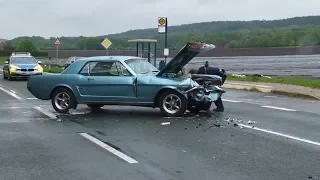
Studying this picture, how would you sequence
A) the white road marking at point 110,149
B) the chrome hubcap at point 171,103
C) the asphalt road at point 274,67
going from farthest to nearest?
the asphalt road at point 274,67 → the chrome hubcap at point 171,103 → the white road marking at point 110,149

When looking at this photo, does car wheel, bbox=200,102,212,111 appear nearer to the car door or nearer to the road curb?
the car door

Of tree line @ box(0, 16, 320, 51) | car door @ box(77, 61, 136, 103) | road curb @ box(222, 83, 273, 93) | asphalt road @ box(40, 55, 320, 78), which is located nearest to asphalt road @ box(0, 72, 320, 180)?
car door @ box(77, 61, 136, 103)

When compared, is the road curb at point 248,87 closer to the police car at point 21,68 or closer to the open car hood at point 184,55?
the open car hood at point 184,55

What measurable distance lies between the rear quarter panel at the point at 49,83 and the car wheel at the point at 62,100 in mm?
144

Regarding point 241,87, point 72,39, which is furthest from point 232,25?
point 241,87

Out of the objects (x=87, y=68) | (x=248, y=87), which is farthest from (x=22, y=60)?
(x=87, y=68)

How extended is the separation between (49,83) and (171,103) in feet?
11.0

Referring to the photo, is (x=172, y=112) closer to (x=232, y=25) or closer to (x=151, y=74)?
(x=151, y=74)

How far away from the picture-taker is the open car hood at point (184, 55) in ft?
41.1

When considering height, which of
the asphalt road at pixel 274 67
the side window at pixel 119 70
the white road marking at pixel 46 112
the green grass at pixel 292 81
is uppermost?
the side window at pixel 119 70

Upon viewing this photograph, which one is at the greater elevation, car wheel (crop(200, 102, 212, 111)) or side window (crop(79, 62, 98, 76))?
side window (crop(79, 62, 98, 76))

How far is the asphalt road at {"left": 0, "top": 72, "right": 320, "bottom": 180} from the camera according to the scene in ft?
22.8

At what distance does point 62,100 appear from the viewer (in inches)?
534

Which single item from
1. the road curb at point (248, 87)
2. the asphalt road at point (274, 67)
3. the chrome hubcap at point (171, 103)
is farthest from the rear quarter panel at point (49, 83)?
the asphalt road at point (274, 67)
